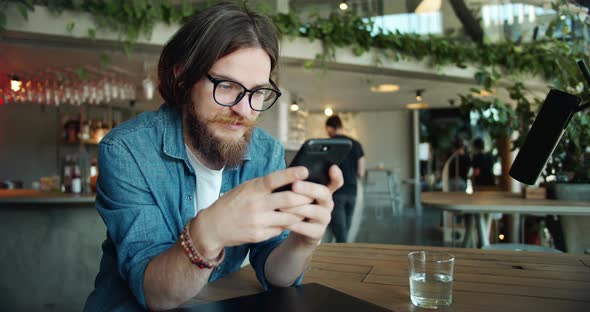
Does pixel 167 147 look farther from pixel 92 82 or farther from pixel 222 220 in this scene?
pixel 92 82

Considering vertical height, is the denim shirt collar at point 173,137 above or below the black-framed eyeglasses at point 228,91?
below

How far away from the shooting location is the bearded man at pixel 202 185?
0.69 meters

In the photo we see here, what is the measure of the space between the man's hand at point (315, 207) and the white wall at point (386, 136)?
9.98 meters

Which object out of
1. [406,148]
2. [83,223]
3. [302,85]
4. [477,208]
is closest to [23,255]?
[83,223]

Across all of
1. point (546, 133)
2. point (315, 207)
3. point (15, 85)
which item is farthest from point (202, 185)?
point (15, 85)

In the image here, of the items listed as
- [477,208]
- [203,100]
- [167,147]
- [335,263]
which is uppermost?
[203,100]

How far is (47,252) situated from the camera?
9.53 ft

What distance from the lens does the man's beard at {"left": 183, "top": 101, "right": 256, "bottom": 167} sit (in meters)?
1.03

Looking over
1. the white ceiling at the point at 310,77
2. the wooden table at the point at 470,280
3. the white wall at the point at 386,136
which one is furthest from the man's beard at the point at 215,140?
the white wall at the point at 386,136

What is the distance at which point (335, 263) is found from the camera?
112cm

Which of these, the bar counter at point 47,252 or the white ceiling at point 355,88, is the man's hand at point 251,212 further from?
the white ceiling at point 355,88

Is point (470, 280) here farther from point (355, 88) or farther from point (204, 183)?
point (355, 88)

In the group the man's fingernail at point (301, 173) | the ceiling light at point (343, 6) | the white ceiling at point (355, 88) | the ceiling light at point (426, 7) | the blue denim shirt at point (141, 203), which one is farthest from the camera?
the white ceiling at point (355, 88)

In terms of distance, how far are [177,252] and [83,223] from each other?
2600mm
